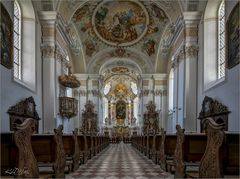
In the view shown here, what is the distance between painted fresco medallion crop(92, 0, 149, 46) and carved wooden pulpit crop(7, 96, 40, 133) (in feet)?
34.4

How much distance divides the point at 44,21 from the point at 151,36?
10967 millimetres

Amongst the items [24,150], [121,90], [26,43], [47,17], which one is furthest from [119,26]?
[24,150]

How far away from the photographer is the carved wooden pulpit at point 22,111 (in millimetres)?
11336

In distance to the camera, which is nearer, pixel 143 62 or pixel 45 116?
pixel 45 116

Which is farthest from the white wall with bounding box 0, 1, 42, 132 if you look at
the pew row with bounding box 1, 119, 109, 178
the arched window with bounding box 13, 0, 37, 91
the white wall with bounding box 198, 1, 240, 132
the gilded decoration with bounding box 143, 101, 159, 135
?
the gilded decoration with bounding box 143, 101, 159, 135

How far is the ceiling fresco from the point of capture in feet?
72.8

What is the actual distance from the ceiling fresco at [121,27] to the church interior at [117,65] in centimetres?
8

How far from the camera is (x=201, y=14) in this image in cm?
1532

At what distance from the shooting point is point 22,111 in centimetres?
1246

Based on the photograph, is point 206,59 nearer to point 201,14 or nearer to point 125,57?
point 201,14

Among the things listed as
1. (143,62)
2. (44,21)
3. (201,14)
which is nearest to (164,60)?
(143,62)

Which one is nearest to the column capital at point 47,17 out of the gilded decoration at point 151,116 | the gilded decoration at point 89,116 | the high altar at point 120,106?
the gilded decoration at point 89,116

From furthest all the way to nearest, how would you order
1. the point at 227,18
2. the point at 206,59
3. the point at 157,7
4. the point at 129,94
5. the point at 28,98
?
Result: 1. the point at 129,94
2. the point at 157,7
3. the point at 206,59
4. the point at 28,98
5. the point at 227,18

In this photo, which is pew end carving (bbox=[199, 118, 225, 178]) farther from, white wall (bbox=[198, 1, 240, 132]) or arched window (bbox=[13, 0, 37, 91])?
arched window (bbox=[13, 0, 37, 91])
